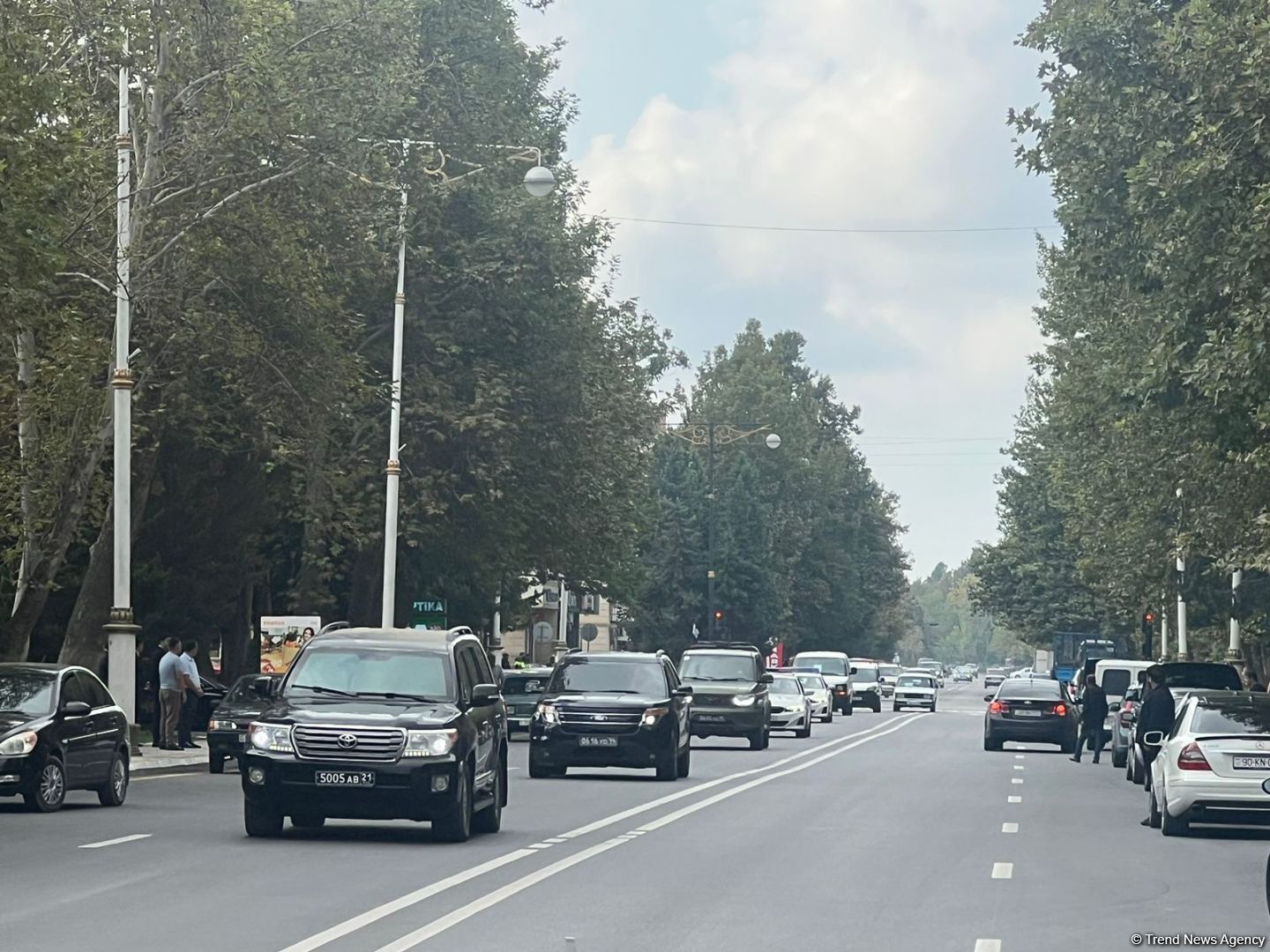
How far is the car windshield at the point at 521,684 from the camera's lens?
52.2 m

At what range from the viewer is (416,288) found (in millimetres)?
49656

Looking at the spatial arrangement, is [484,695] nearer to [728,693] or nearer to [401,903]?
[401,903]

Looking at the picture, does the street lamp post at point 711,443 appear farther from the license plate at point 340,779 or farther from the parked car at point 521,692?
the license plate at point 340,779

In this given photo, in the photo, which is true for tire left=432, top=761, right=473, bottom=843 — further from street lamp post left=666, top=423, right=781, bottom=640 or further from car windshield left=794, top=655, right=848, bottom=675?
car windshield left=794, top=655, right=848, bottom=675

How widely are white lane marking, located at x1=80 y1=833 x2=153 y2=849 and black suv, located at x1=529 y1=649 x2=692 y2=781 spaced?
37.2 ft

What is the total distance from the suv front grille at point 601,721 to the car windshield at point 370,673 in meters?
10.7

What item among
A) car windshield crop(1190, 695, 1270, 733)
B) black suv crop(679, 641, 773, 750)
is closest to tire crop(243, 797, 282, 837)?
car windshield crop(1190, 695, 1270, 733)

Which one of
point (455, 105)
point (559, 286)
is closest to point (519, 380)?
point (559, 286)

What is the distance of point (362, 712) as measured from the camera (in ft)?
61.9

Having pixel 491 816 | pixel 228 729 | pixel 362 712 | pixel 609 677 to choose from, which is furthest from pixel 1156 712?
pixel 362 712

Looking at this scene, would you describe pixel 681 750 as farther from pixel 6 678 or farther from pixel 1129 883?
pixel 1129 883

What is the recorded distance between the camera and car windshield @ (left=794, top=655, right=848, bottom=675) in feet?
271

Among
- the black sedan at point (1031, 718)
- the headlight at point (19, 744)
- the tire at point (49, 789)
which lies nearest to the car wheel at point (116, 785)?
the tire at point (49, 789)

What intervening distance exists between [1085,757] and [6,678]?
29.1 meters
